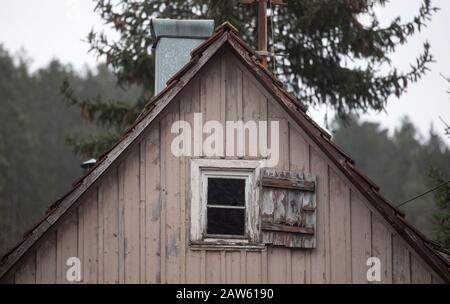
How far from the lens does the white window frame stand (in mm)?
13758

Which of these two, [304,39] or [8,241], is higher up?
[304,39]

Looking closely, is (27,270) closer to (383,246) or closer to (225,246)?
(225,246)

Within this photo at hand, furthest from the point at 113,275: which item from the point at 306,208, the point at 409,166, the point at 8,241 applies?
the point at 409,166

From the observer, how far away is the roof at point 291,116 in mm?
13438

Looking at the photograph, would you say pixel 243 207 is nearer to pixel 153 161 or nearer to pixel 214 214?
pixel 214 214

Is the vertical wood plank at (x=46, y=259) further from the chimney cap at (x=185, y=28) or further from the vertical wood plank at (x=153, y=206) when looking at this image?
the chimney cap at (x=185, y=28)

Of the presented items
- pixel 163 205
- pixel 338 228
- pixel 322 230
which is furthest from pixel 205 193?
pixel 338 228

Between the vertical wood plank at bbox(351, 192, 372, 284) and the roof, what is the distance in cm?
17

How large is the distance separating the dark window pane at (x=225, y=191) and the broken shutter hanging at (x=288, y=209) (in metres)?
0.30

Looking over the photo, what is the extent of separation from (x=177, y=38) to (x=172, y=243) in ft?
12.5

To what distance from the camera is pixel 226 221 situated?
13859mm

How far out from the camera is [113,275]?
44.9 feet

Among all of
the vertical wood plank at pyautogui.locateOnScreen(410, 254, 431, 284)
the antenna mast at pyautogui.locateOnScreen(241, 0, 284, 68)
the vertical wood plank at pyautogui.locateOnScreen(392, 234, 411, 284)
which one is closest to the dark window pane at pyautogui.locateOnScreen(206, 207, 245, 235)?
the vertical wood plank at pyautogui.locateOnScreen(392, 234, 411, 284)
